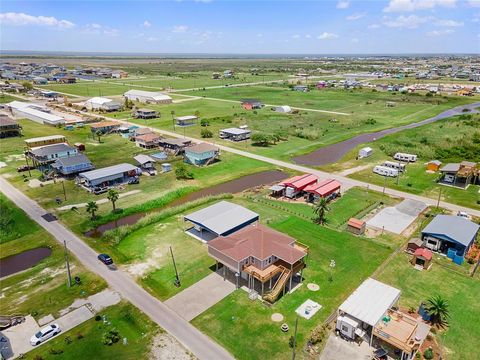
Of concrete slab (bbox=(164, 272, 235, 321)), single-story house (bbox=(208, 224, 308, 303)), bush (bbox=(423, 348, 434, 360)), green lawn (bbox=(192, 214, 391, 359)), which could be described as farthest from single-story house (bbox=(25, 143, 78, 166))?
bush (bbox=(423, 348, 434, 360))

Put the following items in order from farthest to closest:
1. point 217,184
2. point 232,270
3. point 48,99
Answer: point 48,99, point 217,184, point 232,270

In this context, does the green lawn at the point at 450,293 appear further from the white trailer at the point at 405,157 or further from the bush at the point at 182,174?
the white trailer at the point at 405,157

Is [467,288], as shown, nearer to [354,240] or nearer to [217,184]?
[354,240]

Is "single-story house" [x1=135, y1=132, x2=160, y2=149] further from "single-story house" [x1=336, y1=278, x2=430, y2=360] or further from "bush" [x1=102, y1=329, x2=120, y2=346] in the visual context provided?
"single-story house" [x1=336, y1=278, x2=430, y2=360]

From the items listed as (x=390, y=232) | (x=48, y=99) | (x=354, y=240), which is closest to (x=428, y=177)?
(x=390, y=232)

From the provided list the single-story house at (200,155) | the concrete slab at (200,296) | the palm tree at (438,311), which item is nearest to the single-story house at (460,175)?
the palm tree at (438,311)

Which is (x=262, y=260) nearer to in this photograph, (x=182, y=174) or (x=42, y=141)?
(x=182, y=174)
